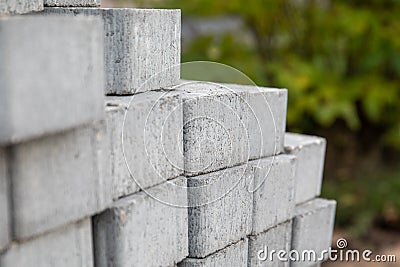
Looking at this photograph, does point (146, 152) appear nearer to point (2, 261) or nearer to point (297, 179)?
point (2, 261)

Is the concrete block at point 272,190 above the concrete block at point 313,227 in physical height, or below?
above

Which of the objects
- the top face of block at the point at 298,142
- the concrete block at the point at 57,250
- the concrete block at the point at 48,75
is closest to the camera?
the concrete block at the point at 48,75

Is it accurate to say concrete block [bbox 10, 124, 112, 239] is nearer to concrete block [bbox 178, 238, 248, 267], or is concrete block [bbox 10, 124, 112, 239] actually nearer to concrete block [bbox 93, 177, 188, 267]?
concrete block [bbox 93, 177, 188, 267]

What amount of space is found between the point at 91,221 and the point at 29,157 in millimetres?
224

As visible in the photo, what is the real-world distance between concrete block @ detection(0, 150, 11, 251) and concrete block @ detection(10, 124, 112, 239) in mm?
11

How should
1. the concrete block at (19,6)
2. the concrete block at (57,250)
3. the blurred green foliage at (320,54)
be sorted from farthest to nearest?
the blurred green foliage at (320,54)
the concrete block at (19,6)
the concrete block at (57,250)

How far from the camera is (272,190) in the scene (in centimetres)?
147

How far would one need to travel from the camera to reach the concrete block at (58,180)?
904 mm

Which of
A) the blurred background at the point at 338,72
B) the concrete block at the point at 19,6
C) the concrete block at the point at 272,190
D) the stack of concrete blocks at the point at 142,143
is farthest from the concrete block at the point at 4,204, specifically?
the blurred background at the point at 338,72

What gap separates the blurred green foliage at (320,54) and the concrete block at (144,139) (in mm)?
2176

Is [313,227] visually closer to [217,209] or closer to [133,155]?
[217,209]

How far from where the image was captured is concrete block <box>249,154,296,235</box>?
143 cm

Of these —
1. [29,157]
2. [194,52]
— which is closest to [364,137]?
[194,52]

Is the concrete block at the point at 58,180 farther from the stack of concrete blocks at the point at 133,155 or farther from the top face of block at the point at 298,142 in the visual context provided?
the top face of block at the point at 298,142
